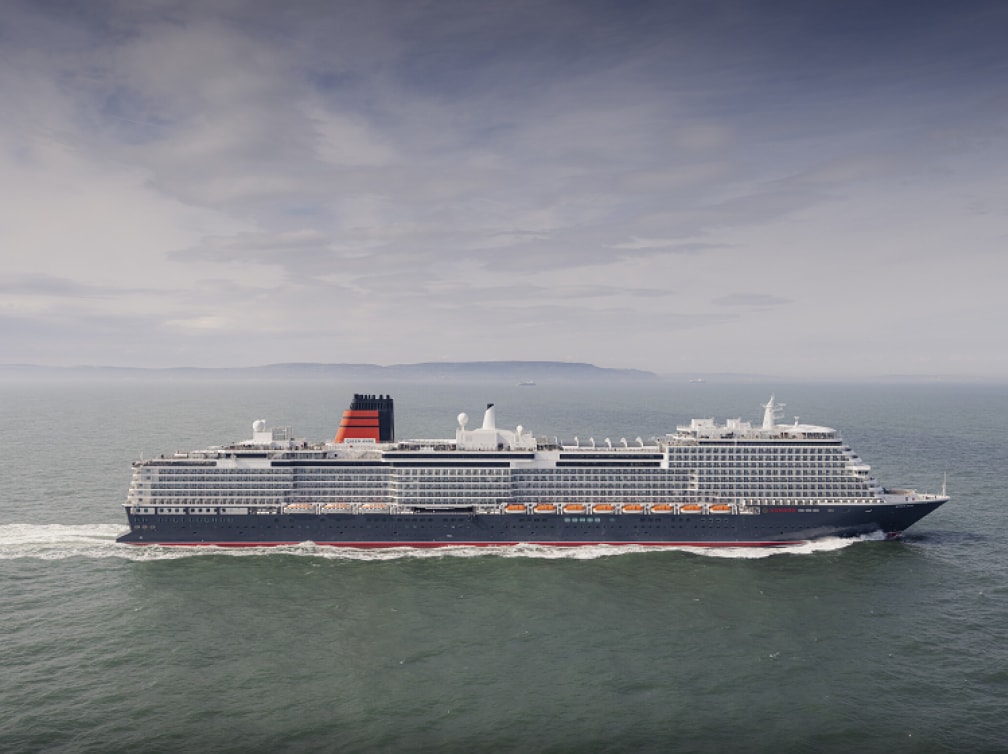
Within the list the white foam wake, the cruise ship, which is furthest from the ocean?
the cruise ship

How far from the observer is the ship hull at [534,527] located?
179ft

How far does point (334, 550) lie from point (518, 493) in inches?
709

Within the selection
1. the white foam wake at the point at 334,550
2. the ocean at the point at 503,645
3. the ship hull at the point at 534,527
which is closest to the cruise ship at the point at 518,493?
the ship hull at the point at 534,527

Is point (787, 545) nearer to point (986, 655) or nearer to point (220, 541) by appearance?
point (986, 655)

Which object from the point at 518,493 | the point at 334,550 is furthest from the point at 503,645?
the point at 334,550

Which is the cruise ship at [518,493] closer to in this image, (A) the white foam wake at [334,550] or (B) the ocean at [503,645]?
(A) the white foam wake at [334,550]

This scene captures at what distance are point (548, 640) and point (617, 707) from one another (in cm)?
755

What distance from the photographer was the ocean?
93.2 ft

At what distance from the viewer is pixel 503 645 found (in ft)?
120

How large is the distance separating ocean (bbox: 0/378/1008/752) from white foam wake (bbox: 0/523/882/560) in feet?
0.92

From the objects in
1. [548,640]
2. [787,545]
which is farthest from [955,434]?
[548,640]

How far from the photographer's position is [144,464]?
2156 inches

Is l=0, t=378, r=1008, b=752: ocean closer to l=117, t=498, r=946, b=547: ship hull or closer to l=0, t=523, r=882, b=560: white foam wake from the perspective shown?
l=0, t=523, r=882, b=560: white foam wake

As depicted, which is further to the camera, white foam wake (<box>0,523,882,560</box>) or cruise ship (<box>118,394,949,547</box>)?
cruise ship (<box>118,394,949,547</box>)
